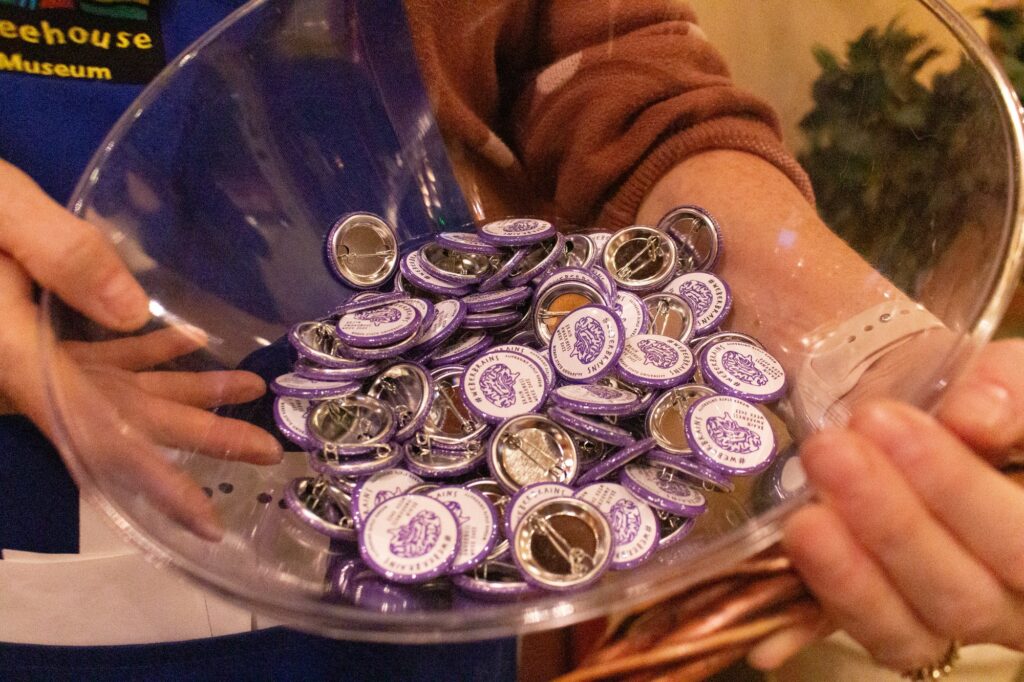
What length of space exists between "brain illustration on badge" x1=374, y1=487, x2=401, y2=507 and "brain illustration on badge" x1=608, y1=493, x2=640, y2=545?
0.83 feet

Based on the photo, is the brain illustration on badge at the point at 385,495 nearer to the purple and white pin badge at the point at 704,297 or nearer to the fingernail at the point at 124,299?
the fingernail at the point at 124,299

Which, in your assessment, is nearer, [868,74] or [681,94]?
[868,74]

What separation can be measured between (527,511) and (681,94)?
0.73 meters

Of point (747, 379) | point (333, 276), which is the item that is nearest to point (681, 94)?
point (747, 379)

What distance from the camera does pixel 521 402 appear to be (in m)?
0.93

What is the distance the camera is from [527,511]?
79 centimetres

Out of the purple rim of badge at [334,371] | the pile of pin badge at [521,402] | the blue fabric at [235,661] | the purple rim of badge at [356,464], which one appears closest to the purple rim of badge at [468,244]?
the pile of pin badge at [521,402]

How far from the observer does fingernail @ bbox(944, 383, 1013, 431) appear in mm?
519

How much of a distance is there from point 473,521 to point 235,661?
1.14ft

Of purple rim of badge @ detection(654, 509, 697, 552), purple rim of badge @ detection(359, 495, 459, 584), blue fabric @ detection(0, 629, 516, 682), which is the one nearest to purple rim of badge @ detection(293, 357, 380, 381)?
purple rim of badge @ detection(359, 495, 459, 584)

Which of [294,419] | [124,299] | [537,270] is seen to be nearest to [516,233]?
[537,270]

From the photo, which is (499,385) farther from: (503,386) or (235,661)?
(235,661)

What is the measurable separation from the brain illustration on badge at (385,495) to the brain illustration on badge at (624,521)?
0.83ft

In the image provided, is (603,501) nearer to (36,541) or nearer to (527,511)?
(527,511)
